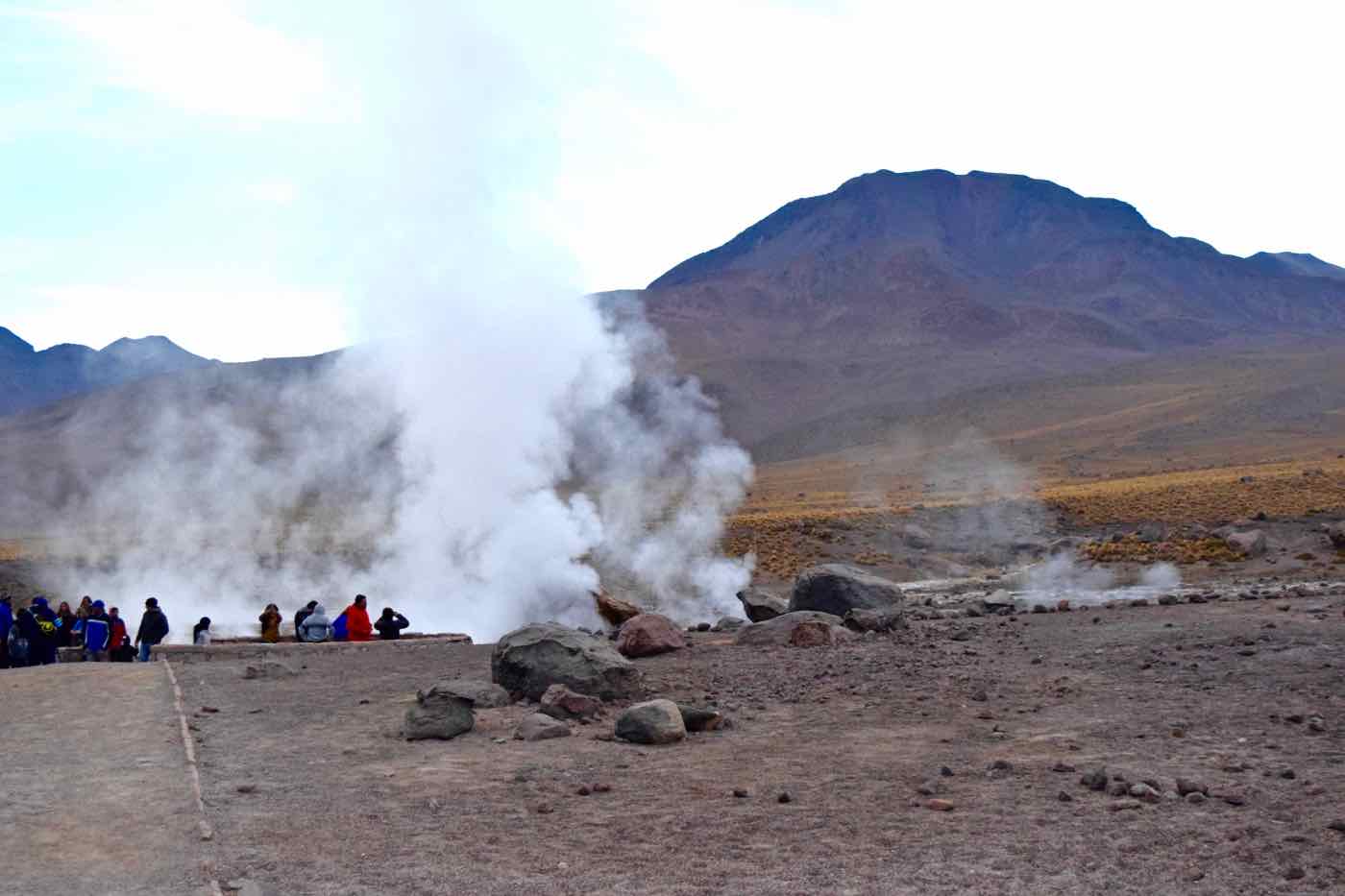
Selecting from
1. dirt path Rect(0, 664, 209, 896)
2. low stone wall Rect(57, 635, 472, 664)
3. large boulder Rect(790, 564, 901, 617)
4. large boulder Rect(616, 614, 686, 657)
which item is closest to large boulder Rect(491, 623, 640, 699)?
dirt path Rect(0, 664, 209, 896)

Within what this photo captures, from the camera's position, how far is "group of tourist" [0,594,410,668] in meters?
21.8

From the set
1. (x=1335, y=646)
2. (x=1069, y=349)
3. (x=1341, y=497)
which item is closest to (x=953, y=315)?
(x=1069, y=349)

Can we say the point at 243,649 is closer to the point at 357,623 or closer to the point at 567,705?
the point at 357,623

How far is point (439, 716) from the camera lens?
46.4 feet

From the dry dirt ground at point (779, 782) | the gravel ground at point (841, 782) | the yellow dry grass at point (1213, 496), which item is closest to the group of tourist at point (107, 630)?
the dry dirt ground at point (779, 782)

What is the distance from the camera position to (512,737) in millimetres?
13906

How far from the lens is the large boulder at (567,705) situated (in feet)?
48.7

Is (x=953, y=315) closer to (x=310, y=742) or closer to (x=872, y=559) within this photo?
(x=872, y=559)

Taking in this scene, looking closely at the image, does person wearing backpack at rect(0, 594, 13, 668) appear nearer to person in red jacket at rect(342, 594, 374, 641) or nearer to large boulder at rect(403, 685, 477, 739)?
person in red jacket at rect(342, 594, 374, 641)

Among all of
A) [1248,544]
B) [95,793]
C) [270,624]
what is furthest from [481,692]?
[1248,544]

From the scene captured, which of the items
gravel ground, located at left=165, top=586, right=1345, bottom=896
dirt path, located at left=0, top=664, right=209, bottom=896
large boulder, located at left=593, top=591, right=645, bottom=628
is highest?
dirt path, located at left=0, top=664, right=209, bottom=896

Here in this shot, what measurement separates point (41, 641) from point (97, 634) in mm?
996

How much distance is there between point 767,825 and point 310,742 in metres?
A: 6.18

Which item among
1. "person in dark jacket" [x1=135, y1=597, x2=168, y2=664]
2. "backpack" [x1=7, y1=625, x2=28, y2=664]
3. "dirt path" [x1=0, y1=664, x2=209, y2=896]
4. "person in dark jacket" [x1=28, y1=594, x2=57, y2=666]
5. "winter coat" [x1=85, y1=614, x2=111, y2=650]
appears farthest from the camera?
"person in dark jacket" [x1=135, y1=597, x2=168, y2=664]
